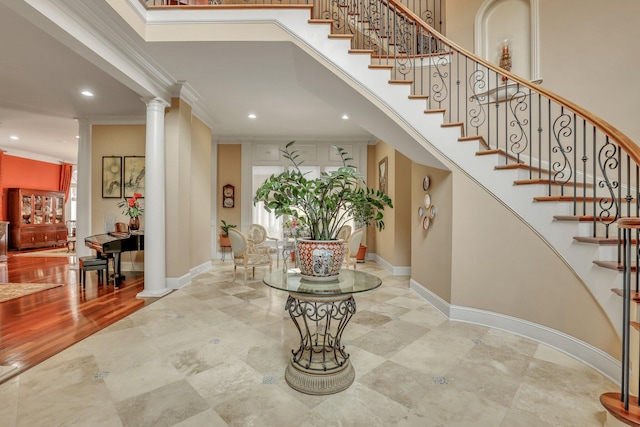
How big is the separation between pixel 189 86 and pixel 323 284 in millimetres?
4076

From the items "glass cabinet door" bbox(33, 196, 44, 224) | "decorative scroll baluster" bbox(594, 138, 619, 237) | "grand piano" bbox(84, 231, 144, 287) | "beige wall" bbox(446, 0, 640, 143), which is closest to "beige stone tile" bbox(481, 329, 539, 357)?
"decorative scroll baluster" bbox(594, 138, 619, 237)

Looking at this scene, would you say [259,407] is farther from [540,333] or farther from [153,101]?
[153,101]

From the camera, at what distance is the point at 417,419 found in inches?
72.1

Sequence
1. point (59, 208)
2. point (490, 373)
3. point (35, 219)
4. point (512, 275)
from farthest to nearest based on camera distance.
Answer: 1. point (59, 208)
2. point (35, 219)
3. point (512, 275)
4. point (490, 373)

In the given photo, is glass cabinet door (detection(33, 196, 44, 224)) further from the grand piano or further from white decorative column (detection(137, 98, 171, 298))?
white decorative column (detection(137, 98, 171, 298))

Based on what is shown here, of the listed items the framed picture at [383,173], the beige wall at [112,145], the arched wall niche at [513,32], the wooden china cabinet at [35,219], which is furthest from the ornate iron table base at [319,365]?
the wooden china cabinet at [35,219]

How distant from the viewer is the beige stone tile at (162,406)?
180cm

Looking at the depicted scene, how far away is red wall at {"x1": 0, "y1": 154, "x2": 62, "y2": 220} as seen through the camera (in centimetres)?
870

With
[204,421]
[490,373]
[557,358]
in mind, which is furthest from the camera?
[557,358]

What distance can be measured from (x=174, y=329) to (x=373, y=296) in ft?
8.94

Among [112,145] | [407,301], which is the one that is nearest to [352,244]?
[407,301]

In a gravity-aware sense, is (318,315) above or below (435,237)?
below

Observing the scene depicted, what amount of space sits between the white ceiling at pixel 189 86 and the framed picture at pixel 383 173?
886 millimetres

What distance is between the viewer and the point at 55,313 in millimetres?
3625
